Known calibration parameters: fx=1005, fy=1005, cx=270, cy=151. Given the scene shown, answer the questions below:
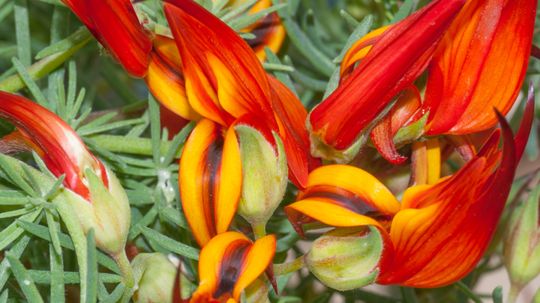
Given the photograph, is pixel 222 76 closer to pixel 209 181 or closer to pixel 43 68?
pixel 209 181

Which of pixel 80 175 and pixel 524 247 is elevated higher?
pixel 80 175

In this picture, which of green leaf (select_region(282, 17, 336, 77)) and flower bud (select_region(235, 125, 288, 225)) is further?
green leaf (select_region(282, 17, 336, 77))

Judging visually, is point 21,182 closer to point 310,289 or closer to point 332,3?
point 310,289

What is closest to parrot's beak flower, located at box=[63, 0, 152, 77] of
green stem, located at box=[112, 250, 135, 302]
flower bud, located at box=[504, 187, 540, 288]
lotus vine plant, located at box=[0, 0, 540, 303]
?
lotus vine plant, located at box=[0, 0, 540, 303]

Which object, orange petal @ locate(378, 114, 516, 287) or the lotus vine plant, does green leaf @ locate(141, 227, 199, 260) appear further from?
orange petal @ locate(378, 114, 516, 287)

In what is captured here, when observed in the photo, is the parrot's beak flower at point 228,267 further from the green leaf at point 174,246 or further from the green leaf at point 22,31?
the green leaf at point 22,31

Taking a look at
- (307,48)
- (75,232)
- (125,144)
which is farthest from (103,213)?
(307,48)
